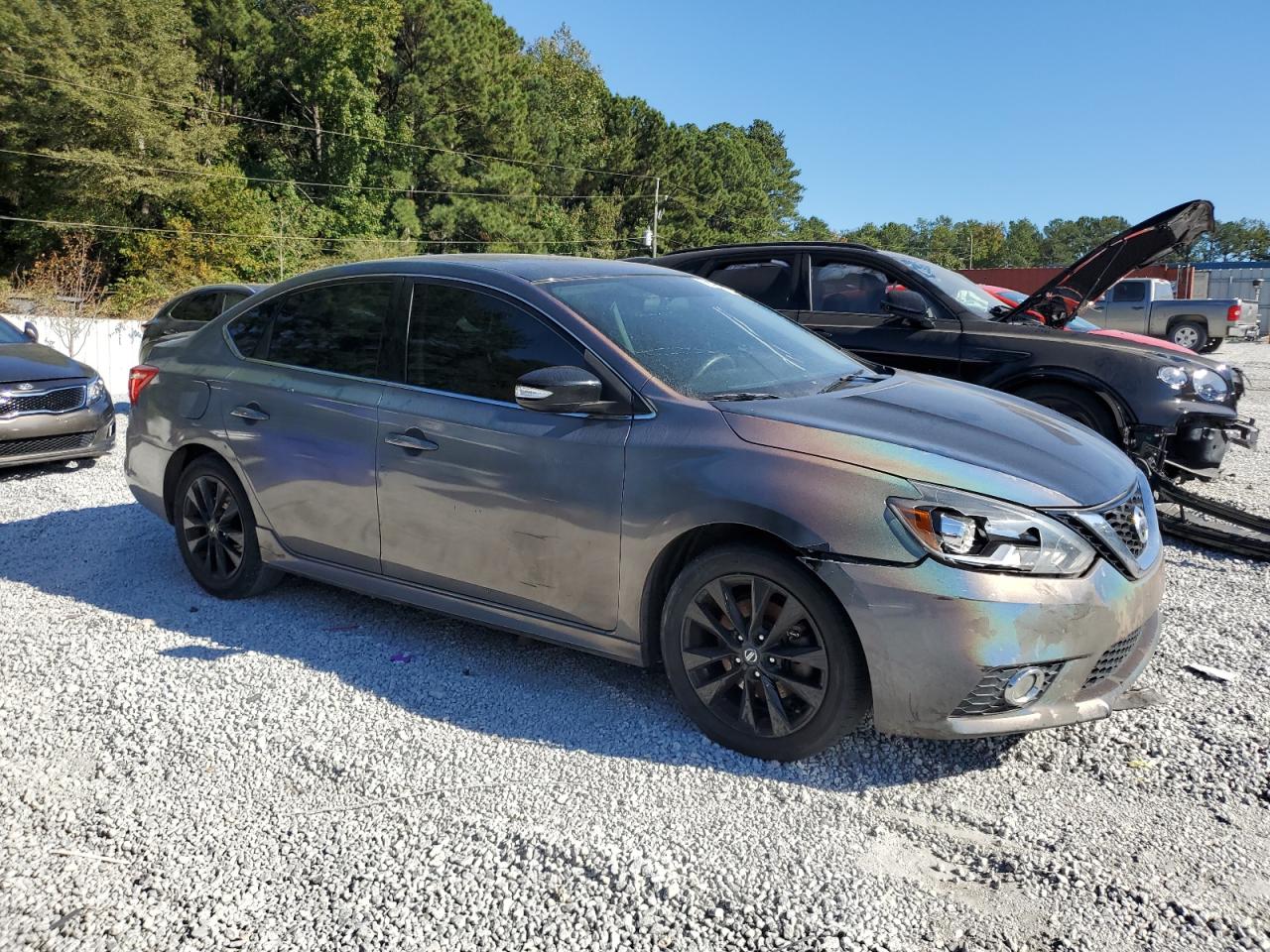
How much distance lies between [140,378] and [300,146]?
5833 cm

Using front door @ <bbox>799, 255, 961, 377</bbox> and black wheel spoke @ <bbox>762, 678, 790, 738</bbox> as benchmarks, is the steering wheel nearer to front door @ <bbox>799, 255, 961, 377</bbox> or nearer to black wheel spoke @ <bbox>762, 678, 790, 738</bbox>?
black wheel spoke @ <bbox>762, 678, 790, 738</bbox>

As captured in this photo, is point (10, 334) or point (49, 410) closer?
point (49, 410)

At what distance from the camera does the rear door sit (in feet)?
14.3

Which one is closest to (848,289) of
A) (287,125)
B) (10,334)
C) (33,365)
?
(33,365)

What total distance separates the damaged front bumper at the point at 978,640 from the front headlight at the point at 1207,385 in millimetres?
4041

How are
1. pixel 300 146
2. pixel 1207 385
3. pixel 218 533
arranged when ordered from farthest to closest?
pixel 300 146 → pixel 1207 385 → pixel 218 533

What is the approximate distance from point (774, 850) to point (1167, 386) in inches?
197

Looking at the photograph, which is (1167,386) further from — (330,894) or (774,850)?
(330,894)

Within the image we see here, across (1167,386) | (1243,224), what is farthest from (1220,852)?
(1243,224)

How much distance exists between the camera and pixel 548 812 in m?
3.10

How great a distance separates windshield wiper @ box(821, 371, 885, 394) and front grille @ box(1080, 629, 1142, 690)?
136 cm

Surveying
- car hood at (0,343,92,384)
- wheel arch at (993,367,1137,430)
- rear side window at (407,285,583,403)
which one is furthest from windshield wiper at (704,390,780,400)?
car hood at (0,343,92,384)

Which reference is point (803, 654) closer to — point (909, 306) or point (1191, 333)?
point (909, 306)

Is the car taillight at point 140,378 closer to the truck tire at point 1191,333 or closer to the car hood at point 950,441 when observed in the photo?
the car hood at point 950,441
